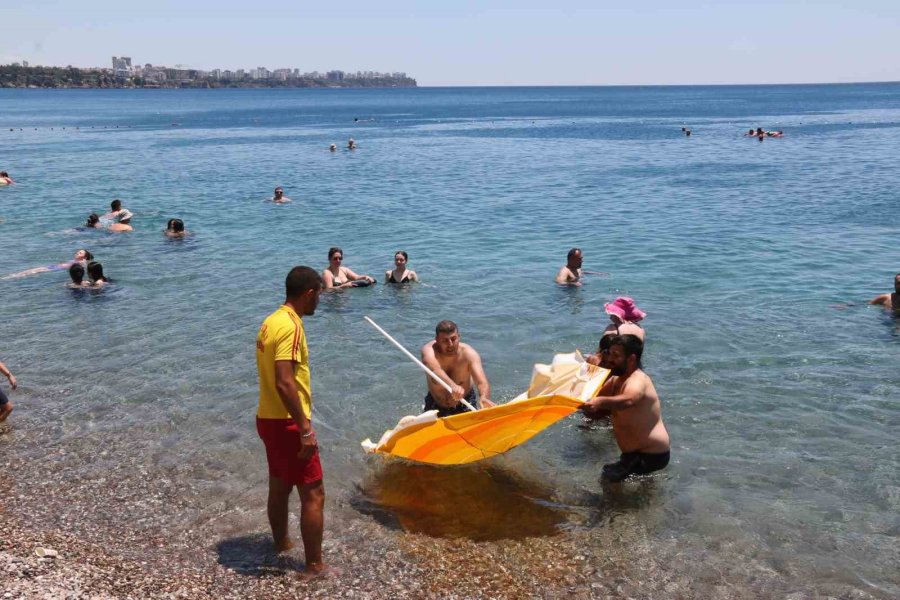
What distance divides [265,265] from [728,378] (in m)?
11.7

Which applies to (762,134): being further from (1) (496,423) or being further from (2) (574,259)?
(1) (496,423)

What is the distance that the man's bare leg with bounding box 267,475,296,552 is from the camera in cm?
621

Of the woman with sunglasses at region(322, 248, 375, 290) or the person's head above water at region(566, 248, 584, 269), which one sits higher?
the person's head above water at region(566, 248, 584, 269)

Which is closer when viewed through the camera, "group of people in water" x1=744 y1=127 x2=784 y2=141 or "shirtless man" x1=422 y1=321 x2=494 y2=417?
"shirtless man" x1=422 y1=321 x2=494 y2=417

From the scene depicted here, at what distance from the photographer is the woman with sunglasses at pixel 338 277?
1588 centimetres

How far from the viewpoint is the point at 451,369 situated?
333 inches

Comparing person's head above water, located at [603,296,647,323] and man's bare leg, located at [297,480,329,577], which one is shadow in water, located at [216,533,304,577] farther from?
person's head above water, located at [603,296,647,323]

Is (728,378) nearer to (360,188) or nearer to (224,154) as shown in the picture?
(360,188)

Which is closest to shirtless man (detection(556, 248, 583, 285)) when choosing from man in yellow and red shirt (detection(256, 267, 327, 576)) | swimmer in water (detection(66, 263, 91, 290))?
swimmer in water (detection(66, 263, 91, 290))

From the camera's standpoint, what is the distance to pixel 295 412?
553cm

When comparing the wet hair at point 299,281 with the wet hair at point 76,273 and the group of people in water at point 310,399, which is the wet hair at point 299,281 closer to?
the group of people in water at point 310,399

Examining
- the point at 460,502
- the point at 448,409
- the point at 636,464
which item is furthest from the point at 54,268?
the point at 636,464

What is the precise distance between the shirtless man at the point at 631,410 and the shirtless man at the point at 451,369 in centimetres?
135

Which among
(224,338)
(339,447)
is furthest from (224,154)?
(339,447)
